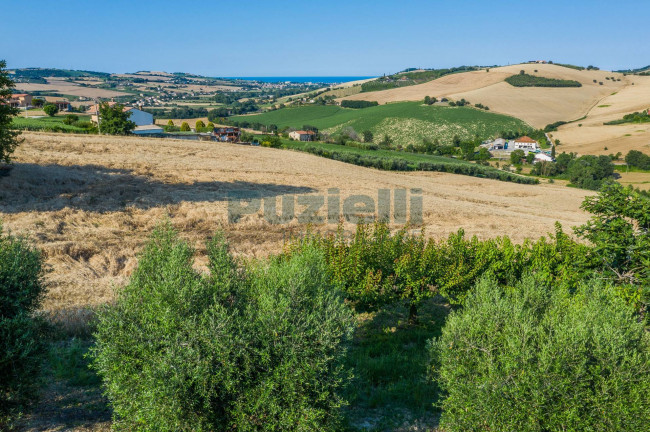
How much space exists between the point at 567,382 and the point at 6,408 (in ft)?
46.3

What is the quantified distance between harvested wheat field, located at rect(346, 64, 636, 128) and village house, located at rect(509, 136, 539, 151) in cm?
2119

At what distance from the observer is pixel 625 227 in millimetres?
16047

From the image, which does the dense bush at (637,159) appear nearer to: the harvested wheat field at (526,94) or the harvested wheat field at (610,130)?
the harvested wheat field at (610,130)

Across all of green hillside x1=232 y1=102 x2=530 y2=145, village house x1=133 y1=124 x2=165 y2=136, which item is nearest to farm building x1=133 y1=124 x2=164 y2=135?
village house x1=133 y1=124 x2=165 y2=136

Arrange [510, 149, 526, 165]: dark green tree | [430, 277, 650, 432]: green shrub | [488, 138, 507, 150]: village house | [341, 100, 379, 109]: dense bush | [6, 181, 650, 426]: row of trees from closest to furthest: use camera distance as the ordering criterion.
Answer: [6, 181, 650, 426]: row of trees, [430, 277, 650, 432]: green shrub, [510, 149, 526, 165]: dark green tree, [488, 138, 507, 150]: village house, [341, 100, 379, 109]: dense bush

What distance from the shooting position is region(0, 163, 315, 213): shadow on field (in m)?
31.6

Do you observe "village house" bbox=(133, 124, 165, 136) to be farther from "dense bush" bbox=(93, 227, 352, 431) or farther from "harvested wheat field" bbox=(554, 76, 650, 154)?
"harvested wheat field" bbox=(554, 76, 650, 154)

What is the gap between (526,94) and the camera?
530 feet

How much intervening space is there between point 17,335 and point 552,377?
44.4 ft

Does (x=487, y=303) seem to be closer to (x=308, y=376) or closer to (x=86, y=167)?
(x=308, y=376)

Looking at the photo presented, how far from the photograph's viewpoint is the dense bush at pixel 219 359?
29.6 ft

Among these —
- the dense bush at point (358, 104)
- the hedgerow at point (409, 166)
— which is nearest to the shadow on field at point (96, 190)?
the hedgerow at point (409, 166)

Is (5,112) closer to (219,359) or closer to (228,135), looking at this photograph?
(219,359)

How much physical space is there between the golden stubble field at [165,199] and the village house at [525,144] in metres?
54.4
